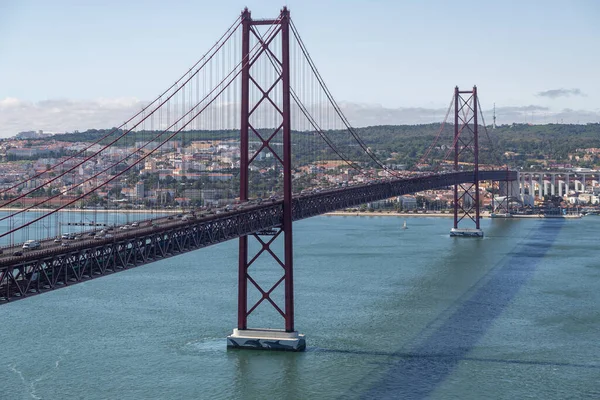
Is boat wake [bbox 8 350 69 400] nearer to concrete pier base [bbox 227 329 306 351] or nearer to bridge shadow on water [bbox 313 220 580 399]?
concrete pier base [bbox 227 329 306 351]

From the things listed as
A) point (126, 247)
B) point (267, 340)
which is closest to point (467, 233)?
point (267, 340)

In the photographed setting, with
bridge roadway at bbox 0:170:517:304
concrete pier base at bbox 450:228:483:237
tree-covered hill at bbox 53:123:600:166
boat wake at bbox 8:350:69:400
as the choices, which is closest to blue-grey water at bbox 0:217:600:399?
boat wake at bbox 8:350:69:400

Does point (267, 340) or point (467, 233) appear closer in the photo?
point (267, 340)

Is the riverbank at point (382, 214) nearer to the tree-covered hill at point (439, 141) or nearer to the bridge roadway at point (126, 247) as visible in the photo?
the tree-covered hill at point (439, 141)

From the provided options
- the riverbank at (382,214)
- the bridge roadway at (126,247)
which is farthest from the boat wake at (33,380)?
the riverbank at (382,214)

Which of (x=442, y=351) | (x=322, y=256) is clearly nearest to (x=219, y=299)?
(x=442, y=351)

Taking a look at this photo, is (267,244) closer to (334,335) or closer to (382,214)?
(334,335)
